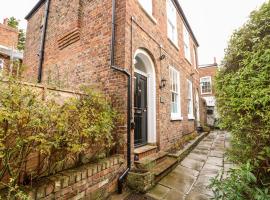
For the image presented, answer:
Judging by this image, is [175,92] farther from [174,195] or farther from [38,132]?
[38,132]

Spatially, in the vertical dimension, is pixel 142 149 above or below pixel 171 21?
below

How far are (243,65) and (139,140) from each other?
11.4 feet

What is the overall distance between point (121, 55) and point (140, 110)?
1.88 meters

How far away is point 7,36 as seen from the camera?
1515cm

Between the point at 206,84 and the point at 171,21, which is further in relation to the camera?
the point at 206,84

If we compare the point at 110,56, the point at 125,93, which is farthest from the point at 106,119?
the point at 110,56

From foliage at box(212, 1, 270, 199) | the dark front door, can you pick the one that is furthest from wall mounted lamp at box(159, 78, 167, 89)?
foliage at box(212, 1, 270, 199)

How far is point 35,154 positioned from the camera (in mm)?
2393

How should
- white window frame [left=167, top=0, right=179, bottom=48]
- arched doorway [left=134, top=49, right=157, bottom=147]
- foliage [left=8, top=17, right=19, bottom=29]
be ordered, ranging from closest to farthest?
arched doorway [left=134, top=49, right=157, bottom=147] < white window frame [left=167, top=0, right=179, bottom=48] < foliage [left=8, top=17, right=19, bottom=29]

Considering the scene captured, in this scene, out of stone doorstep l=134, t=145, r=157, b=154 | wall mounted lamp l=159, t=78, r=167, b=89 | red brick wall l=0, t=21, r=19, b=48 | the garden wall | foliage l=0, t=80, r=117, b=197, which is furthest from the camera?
red brick wall l=0, t=21, r=19, b=48

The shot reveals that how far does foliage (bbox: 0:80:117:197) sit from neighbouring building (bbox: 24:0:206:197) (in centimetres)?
95

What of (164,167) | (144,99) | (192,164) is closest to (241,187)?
(164,167)

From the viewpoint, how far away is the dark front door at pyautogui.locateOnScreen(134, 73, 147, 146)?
497 centimetres

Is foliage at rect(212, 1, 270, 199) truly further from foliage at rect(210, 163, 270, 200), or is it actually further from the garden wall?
the garden wall
